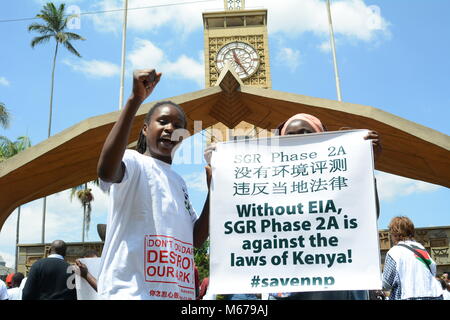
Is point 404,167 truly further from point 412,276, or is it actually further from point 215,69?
point 215,69

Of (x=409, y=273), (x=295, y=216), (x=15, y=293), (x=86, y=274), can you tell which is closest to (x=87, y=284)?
(x=86, y=274)

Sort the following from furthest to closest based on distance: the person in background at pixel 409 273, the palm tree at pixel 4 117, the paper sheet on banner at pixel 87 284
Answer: the palm tree at pixel 4 117, the person in background at pixel 409 273, the paper sheet on banner at pixel 87 284

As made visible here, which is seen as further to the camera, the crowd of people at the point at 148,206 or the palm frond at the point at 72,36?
the palm frond at the point at 72,36

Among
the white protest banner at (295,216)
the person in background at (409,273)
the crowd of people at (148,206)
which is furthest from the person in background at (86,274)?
the person in background at (409,273)

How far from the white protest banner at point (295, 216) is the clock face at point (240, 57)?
30222 millimetres

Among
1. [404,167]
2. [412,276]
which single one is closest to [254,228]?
[412,276]

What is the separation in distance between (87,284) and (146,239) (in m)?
2.02

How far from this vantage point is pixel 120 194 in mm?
2207

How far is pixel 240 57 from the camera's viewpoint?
108 feet

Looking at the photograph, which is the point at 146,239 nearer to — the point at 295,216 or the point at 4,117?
the point at 295,216

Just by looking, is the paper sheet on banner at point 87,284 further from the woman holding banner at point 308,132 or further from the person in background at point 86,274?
the woman holding banner at point 308,132

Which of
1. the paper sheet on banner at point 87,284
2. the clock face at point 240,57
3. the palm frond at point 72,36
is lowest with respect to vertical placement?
the paper sheet on banner at point 87,284

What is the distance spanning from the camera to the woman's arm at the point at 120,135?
2080mm
